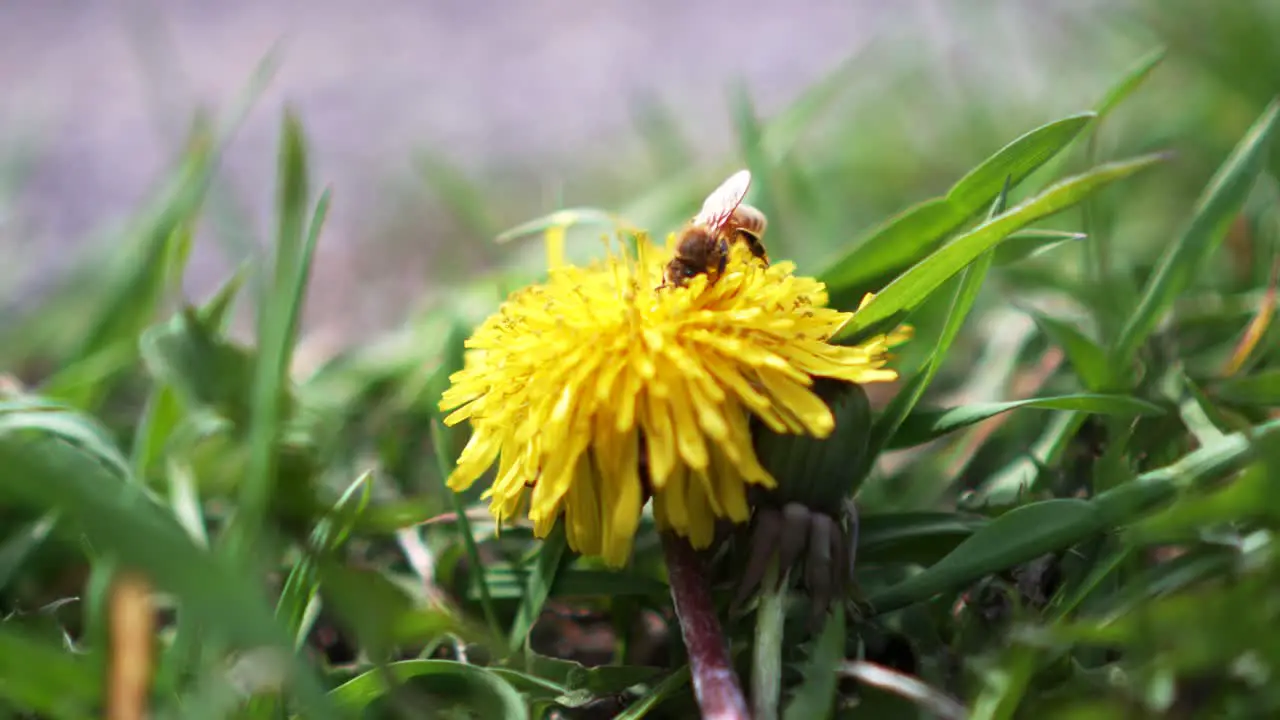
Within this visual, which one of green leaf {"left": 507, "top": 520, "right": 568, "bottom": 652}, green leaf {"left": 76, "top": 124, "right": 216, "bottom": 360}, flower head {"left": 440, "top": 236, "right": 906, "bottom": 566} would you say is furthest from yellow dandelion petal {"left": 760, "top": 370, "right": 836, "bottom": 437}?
green leaf {"left": 76, "top": 124, "right": 216, "bottom": 360}

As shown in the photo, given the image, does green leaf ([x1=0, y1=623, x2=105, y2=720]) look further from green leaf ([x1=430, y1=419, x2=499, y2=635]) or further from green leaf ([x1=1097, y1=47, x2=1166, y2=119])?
green leaf ([x1=1097, y1=47, x2=1166, y2=119])

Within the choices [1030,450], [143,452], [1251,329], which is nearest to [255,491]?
[143,452]

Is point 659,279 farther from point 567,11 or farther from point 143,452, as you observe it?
point 567,11

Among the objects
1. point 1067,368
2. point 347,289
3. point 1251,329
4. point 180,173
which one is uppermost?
point 180,173

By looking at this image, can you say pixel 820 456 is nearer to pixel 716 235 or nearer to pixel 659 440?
pixel 659 440

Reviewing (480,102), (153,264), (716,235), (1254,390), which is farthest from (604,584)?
(480,102)
